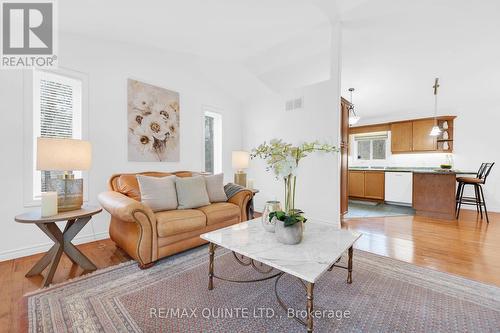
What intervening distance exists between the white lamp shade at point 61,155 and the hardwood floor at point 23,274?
3.12ft

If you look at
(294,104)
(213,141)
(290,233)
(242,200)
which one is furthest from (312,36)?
(290,233)

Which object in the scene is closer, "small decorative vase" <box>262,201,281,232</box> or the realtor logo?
"small decorative vase" <box>262,201,281,232</box>

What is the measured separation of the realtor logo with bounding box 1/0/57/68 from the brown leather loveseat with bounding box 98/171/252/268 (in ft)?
4.89

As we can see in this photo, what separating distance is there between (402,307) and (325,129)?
7.71 ft

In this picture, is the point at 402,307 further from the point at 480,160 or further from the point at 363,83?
the point at 480,160

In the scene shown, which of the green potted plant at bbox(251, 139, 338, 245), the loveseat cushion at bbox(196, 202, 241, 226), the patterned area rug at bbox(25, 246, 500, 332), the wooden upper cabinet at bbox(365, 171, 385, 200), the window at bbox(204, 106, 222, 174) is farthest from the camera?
the wooden upper cabinet at bbox(365, 171, 385, 200)

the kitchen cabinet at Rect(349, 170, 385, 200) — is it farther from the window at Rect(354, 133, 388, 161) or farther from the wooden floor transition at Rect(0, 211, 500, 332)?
the wooden floor transition at Rect(0, 211, 500, 332)

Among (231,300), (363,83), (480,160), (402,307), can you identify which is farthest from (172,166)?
(480,160)

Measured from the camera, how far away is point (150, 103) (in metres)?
3.17

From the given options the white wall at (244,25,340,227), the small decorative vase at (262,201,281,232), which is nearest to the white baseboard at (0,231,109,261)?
the small decorative vase at (262,201,281,232)

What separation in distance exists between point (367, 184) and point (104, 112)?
5982 millimetres

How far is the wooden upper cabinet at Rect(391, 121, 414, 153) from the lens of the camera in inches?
210

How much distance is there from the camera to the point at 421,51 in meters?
3.21

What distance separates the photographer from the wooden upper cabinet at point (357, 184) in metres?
5.78
